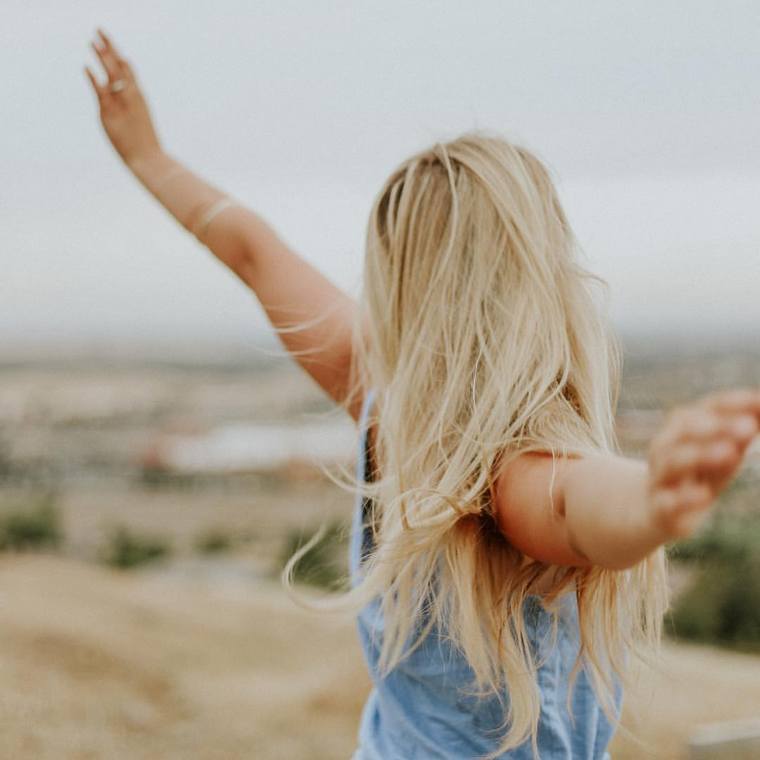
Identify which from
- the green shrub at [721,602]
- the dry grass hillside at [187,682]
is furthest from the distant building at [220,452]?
the dry grass hillside at [187,682]

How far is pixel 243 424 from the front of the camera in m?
32.9

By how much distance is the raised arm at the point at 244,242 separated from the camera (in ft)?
6.52

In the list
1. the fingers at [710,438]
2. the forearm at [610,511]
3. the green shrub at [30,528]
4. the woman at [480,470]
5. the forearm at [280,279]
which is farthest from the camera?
the green shrub at [30,528]

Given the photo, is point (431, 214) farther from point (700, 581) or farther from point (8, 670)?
point (700, 581)

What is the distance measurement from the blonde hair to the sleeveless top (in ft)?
0.08

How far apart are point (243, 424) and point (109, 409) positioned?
4.70 metres

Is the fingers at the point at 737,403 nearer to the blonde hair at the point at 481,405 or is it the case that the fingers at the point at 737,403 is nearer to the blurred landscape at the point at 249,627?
the blurred landscape at the point at 249,627

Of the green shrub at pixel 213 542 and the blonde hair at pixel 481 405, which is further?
the green shrub at pixel 213 542

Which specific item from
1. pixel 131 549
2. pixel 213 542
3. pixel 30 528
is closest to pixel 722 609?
pixel 131 549

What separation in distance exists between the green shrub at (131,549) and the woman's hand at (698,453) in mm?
14039

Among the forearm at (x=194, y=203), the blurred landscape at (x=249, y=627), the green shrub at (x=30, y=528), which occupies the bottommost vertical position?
the green shrub at (x=30, y=528)

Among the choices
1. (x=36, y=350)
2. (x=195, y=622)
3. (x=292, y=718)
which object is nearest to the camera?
(x=292, y=718)

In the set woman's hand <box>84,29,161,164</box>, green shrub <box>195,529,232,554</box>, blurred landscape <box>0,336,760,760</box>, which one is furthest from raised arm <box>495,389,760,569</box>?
green shrub <box>195,529,232,554</box>

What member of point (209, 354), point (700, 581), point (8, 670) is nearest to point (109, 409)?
point (209, 354)
